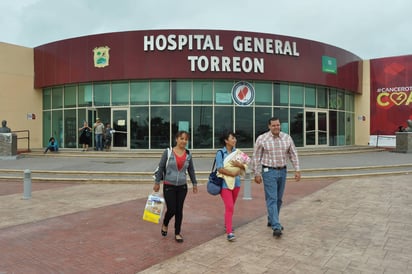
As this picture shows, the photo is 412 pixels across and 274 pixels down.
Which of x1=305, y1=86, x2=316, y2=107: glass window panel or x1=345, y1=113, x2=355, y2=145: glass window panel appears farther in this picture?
x1=345, y1=113, x2=355, y2=145: glass window panel

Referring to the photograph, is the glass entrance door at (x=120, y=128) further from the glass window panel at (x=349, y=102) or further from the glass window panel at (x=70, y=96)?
the glass window panel at (x=349, y=102)

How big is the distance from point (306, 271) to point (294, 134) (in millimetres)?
16843

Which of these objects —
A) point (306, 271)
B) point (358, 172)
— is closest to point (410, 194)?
point (358, 172)

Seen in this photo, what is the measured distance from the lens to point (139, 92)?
1891 centimetres

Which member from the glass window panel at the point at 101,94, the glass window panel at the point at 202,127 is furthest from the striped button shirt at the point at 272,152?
the glass window panel at the point at 101,94

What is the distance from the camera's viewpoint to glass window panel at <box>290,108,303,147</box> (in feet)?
66.5

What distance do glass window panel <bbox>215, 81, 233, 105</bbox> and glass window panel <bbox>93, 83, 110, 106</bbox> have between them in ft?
20.3

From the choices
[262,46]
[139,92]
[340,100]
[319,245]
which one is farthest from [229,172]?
[340,100]

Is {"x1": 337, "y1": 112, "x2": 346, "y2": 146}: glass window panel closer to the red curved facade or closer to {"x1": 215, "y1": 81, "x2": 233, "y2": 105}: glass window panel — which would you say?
the red curved facade

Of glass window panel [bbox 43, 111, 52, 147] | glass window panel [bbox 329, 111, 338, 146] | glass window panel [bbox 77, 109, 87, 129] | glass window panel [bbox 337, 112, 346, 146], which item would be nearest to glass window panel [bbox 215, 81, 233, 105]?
glass window panel [bbox 329, 111, 338, 146]

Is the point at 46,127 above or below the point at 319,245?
above

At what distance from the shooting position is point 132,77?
60.7ft

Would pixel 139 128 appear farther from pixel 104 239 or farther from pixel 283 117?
pixel 104 239

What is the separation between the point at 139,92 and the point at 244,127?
6158mm
